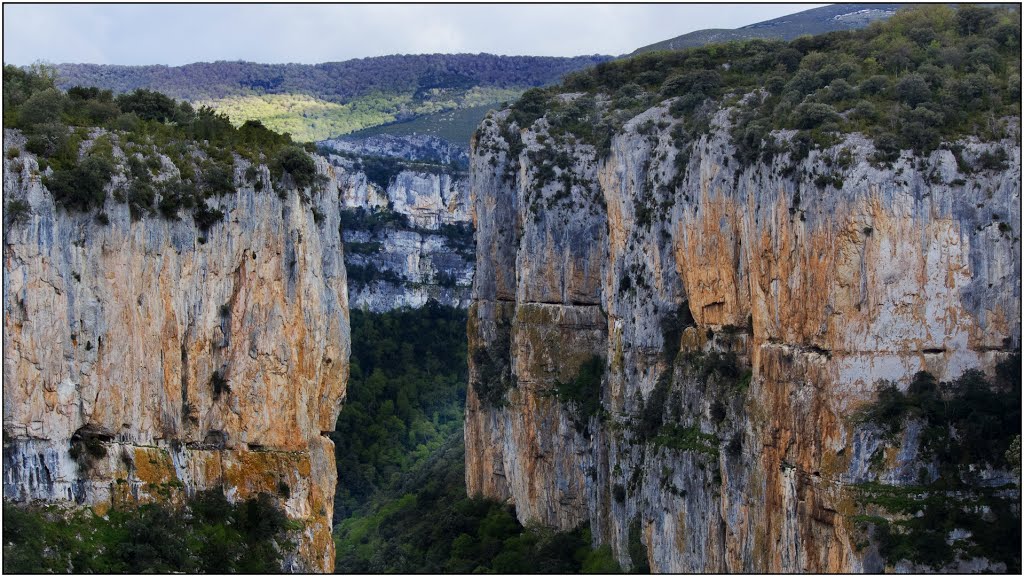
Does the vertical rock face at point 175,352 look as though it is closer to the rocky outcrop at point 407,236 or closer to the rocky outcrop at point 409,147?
the rocky outcrop at point 407,236

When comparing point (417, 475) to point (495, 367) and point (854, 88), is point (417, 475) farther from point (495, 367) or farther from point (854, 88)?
point (854, 88)

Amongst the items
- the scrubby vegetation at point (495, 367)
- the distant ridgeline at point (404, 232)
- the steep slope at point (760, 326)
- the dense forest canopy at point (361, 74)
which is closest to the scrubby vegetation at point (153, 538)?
the steep slope at point (760, 326)

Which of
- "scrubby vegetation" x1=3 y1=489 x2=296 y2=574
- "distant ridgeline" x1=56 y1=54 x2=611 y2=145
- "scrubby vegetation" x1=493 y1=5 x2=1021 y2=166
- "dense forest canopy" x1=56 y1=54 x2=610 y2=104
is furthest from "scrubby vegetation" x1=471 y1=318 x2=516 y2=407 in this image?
"dense forest canopy" x1=56 y1=54 x2=610 y2=104

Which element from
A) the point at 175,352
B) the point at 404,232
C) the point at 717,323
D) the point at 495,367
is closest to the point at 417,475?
the point at 495,367

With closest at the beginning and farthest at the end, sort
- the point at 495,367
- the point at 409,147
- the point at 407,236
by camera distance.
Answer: the point at 495,367, the point at 407,236, the point at 409,147

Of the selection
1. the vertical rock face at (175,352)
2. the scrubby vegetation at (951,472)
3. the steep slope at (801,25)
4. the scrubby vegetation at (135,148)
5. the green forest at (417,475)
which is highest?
the steep slope at (801,25)

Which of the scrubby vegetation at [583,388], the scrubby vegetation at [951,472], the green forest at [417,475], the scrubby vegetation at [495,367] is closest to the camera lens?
the scrubby vegetation at [951,472]

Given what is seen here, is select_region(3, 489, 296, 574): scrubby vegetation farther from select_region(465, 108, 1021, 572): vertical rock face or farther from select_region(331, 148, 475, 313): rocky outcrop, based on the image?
select_region(331, 148, 475, 313): rocky outcrop
